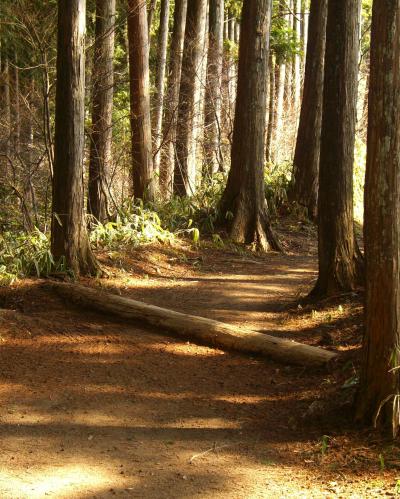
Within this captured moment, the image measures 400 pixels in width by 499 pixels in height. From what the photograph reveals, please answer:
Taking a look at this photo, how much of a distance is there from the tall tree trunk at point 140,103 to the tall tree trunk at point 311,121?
3.63m

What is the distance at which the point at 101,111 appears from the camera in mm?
14297

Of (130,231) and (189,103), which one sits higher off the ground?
(189,103)

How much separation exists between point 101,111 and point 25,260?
538 cm

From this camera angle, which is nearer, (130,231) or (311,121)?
(130,231)

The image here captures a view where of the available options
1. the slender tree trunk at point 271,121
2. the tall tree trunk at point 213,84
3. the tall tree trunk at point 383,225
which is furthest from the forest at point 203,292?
the slender tree trunk at point 271,121

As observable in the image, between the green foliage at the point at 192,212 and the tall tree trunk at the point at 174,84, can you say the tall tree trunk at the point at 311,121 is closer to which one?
the green foliage at the point at 192,212

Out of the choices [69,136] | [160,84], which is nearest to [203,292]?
[69,136]

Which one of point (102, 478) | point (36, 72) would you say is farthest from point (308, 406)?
point (36, 72)

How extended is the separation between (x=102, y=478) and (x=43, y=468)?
0.46 meters

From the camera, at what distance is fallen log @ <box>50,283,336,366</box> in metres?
7.38

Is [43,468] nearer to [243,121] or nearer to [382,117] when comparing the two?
[382,117]

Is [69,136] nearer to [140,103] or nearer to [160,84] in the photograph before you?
[140,103]

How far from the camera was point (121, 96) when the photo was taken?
27.2m

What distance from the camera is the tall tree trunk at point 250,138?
45.2ft
